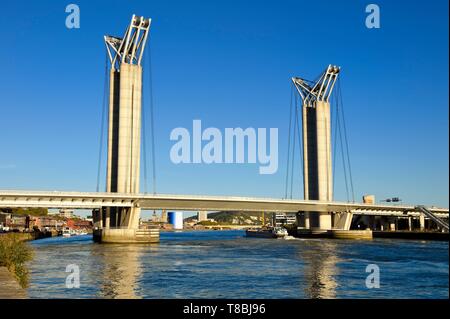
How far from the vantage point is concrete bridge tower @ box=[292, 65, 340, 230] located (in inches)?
5305

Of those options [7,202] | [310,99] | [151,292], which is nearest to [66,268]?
[151,292]

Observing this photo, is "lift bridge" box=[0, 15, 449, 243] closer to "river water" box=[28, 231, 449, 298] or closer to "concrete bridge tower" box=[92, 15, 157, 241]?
"concrete bridge tower" box=[92, 15, 157, 241]

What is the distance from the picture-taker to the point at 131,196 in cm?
9731

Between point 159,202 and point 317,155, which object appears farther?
point 317,155

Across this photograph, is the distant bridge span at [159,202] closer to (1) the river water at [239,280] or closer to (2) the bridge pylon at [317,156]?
(2) the bridge pylon at [317,156]

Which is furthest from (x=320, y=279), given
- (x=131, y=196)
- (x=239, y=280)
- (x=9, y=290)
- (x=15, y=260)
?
(x=131, y=196)

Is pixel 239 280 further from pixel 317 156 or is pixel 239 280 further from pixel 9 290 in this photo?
pixel 317 156

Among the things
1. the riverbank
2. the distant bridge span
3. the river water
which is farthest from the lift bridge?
the riverbank

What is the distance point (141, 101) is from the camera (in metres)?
106

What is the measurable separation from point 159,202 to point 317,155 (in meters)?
54.3

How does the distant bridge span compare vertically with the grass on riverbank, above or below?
above

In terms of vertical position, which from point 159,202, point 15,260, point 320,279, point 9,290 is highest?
point 159,202
